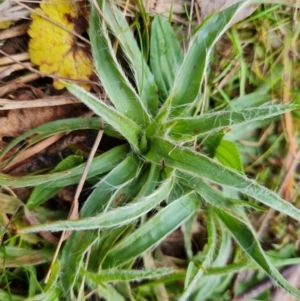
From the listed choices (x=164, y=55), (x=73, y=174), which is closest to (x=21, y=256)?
(x=73, y=174)

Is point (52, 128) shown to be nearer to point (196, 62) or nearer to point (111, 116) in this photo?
point (111, 116)

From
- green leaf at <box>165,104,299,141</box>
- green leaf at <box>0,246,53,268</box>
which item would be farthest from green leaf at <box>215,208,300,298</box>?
green leaf at <box>0,246,53,268</box>

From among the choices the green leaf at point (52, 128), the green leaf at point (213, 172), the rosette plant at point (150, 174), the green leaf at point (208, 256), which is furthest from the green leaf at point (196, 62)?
the green leaf at point (208, 256)

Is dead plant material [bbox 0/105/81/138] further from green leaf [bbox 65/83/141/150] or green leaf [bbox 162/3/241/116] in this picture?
green leaf [bbox 162/3/241/116]

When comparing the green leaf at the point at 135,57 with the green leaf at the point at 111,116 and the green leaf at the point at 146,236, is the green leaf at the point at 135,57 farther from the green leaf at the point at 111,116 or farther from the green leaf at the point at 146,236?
the green leaf at the point at 146,236

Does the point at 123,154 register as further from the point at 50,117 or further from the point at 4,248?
the point at 4,248

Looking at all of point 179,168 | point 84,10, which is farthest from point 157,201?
point 84,10
